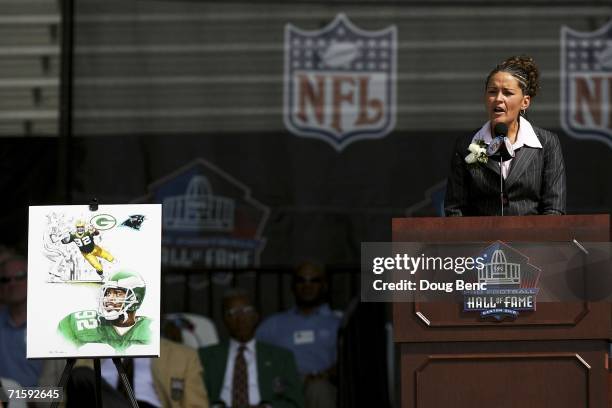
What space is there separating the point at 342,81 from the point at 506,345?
387 centimetres

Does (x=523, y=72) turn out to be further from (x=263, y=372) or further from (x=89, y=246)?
(x=263, y=372)

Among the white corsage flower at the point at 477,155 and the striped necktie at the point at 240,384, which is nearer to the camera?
the white corsage flower at the point at 477,155

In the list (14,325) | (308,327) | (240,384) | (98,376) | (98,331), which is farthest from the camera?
(308,327)

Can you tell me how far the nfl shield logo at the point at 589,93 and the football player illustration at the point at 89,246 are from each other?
409 centimetres

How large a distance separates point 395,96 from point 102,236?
362 cm

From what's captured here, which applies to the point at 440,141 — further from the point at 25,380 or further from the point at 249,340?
the point at 25,380

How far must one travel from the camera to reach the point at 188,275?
29.5 feet

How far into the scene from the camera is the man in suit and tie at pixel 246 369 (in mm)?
8258

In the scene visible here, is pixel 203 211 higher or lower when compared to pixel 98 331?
higher

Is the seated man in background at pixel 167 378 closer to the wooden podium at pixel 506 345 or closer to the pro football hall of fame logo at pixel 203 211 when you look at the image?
the pro football hall of fame logo at pixel 203 211

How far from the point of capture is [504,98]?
18.8ft

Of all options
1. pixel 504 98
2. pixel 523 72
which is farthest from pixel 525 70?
pixel 504 98

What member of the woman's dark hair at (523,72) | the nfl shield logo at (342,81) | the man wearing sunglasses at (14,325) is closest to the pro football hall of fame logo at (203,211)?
the nfl shield logo at (342,81)

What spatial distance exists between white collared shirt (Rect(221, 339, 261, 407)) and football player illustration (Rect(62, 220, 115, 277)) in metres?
2.73
